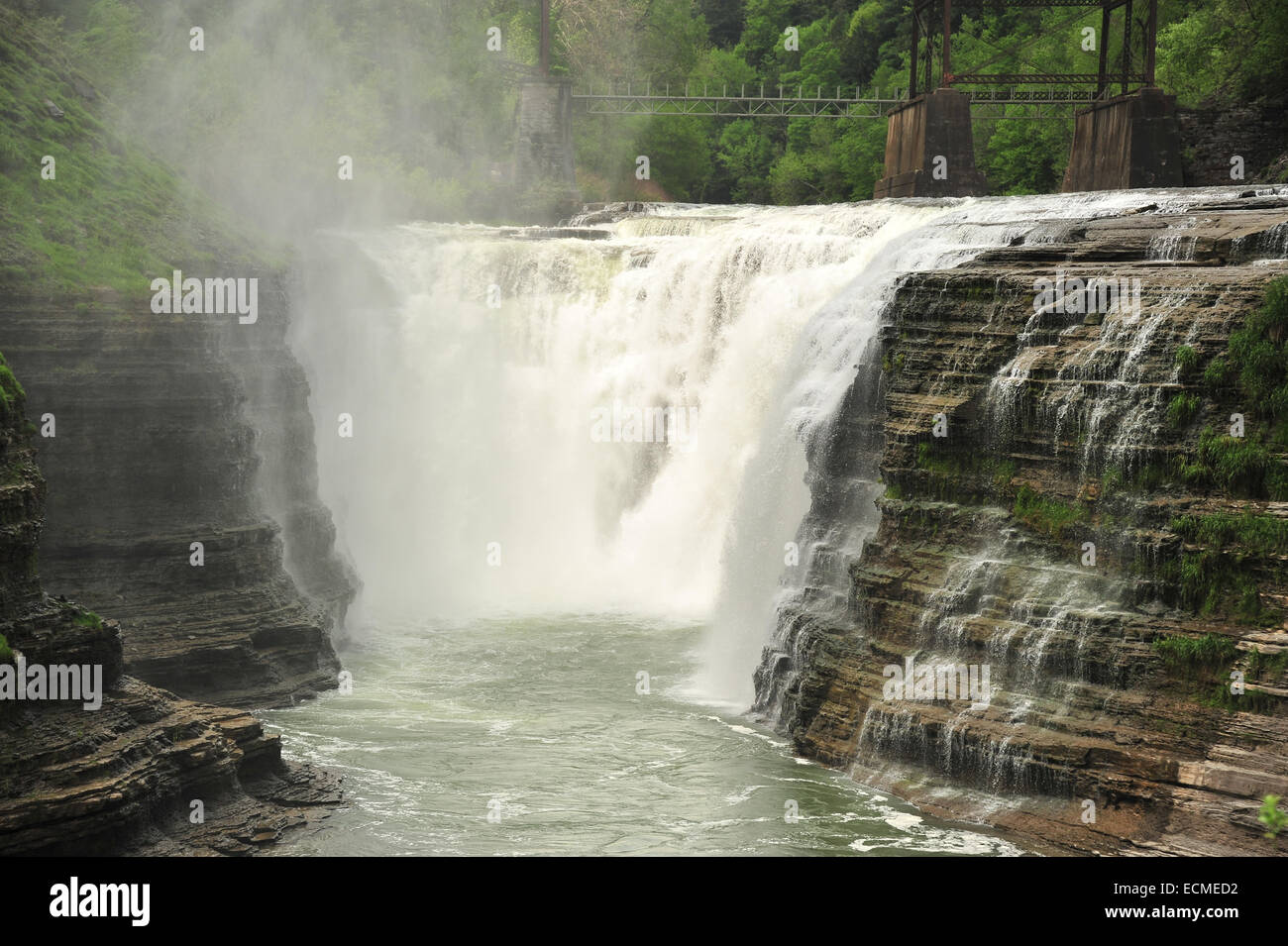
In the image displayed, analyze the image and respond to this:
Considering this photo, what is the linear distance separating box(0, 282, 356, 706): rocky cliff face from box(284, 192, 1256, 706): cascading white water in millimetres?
6439

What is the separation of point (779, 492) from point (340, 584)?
8.12 metres

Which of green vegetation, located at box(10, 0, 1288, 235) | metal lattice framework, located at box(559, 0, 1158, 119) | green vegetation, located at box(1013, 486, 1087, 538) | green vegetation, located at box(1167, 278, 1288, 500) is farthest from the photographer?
metal lattice framework, located at box(559, 0, 1158, 119)

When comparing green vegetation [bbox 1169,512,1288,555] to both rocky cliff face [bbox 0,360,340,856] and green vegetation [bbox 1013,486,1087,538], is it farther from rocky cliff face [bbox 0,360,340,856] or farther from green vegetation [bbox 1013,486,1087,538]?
rocky cliff face [bbox 0,360,340,856]

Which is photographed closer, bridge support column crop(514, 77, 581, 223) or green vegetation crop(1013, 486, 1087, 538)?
green vegetation crop(1013, 486, 1087, 538)

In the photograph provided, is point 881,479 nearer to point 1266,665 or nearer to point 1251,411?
point 1251,411

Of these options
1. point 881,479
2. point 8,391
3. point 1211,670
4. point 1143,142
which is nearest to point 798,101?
point 1143,142

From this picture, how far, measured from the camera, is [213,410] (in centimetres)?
2472

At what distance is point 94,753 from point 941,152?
31816 mm

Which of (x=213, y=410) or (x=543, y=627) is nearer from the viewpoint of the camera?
(x=213, y=410)

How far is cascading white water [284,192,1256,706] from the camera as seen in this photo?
32.0 m

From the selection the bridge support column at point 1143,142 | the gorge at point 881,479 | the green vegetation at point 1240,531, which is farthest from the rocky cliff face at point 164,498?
the bridge support column at point 1143,142

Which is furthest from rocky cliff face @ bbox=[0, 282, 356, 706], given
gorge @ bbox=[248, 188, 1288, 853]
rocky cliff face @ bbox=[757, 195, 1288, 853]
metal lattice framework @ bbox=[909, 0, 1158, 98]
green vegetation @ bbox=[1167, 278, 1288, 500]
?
metal lattice framework @ bbox=[909, 0, 1158, 98]
